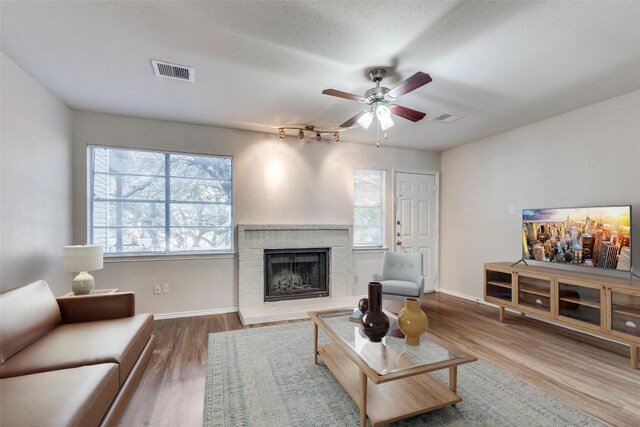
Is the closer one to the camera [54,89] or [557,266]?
[54,89]

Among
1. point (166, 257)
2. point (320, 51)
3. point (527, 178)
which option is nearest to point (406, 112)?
point (320, 51)

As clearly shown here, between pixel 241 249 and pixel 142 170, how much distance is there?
1.57 meters

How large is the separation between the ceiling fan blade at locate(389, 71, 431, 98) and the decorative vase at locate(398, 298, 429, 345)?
146 cm

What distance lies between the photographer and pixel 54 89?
2857 mm

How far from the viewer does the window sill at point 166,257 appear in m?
3.52

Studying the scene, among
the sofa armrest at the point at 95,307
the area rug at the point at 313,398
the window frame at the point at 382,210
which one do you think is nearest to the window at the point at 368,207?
the window frame at the point at 382,210

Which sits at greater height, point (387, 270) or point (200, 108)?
point (200, 108)

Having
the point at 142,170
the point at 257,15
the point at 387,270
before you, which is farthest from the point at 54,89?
the point at 387,270

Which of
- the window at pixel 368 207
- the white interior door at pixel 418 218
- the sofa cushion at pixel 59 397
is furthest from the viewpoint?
the white interior door at pixel 418 218

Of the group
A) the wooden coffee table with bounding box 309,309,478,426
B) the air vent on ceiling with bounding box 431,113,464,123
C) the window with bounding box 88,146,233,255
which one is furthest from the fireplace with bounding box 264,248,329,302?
the air vent on ceiling with bounding box 431,113,464,123

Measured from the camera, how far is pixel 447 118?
3.63 metres

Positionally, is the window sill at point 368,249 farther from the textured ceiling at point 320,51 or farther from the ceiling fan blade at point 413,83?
the ceiling fan blade at point 413,83

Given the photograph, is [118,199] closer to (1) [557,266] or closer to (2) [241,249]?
(2) [241,249]

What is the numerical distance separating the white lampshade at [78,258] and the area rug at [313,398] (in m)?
1.36
